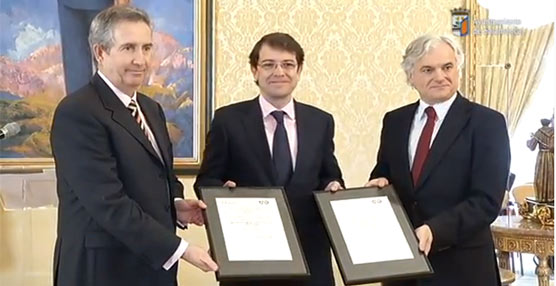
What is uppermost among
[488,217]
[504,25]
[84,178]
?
[504,25]

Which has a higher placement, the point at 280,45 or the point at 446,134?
the point at 280,45

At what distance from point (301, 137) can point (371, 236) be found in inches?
20.0

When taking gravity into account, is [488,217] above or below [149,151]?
below

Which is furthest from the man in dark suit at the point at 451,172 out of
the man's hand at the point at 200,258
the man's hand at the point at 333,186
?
the man's hand at the point at 200,258

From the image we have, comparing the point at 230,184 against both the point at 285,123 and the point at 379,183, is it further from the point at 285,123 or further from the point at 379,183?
the point at 379,183

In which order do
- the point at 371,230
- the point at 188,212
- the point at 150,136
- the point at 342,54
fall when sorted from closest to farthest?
the point at 150,136 → the point at 371,230 → the point at 188,212 → the point at 342,54

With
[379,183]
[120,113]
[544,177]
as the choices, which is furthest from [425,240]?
[544,177]

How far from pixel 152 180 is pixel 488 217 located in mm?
1173

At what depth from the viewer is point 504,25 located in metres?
4.75

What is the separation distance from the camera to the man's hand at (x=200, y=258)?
2160 mm

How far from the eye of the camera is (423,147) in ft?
8.21

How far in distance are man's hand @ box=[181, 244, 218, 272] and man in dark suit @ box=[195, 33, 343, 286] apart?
0.45 m

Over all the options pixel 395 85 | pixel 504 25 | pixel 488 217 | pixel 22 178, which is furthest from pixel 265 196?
pixel 504 25

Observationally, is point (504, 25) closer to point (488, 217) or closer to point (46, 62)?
point (488, 217)
